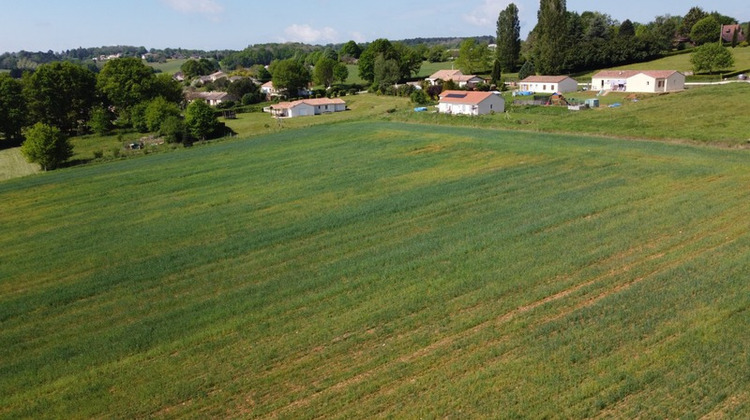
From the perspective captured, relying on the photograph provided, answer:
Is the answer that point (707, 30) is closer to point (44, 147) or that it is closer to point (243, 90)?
point (243, 90)

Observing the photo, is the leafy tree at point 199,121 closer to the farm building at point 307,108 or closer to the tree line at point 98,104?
the tree line at point 98,104

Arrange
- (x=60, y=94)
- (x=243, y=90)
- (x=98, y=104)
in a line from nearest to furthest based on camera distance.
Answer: (x=60, y=94)
(x=98, y=104)
(x=243, y=90)

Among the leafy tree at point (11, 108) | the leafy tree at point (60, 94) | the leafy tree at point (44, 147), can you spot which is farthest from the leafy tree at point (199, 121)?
the leafy tree at point (60, 94)

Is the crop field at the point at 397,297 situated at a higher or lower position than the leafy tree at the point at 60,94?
lower

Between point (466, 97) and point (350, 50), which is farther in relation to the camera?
point (350, 50)

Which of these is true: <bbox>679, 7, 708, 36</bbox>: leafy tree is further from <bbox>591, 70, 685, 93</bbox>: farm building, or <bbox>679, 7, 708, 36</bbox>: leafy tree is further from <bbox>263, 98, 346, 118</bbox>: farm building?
<bbox>263, 98, 346, 118</bbox>: farm building

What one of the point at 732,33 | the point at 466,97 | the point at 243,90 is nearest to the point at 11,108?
the point at 243,90

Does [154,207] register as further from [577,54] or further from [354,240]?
[577,54]

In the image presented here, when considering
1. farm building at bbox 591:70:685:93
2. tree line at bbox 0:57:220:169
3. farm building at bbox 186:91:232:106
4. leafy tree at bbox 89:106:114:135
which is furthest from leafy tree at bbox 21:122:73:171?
farm building at bbox 591:70:685:93
